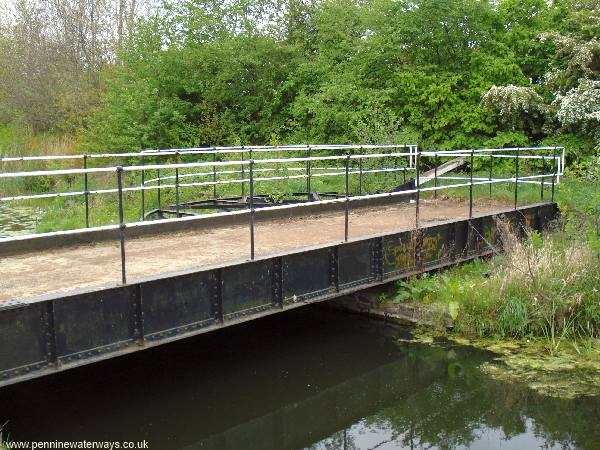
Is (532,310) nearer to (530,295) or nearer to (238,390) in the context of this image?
(530,295)

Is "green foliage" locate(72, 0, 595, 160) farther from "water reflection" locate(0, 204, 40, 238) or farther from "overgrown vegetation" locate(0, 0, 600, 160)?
"water reflection" locate(0, 204, 40, 238)

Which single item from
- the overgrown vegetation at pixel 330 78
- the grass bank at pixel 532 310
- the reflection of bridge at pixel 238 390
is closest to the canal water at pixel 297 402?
the reflection of bridge at pixel 238 390

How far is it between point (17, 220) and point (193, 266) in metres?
13.2

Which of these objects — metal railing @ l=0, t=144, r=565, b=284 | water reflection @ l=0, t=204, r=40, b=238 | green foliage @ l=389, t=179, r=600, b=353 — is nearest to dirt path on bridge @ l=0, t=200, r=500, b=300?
metal railing @ l=0, t=144, r=565, b=284

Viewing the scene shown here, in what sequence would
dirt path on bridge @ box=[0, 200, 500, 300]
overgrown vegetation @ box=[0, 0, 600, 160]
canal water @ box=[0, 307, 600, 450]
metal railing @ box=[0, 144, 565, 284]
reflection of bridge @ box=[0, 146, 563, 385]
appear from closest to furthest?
reflection of bridge @ box=[0, 146, 563, 385] < metal railing @ box=[0, 144, 565, 284] < canal water @ box=[0, 307, 600, 450] < dirt path on bridge @ box=[0, 200, 500, 300] < overgrown vegetation @ box=[0, 0, 600, 160]

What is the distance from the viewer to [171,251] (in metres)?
10.6

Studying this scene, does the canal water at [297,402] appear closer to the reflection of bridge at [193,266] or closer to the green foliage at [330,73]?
the reflection of bridge at [193,266]

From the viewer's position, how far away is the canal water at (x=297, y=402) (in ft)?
26.9

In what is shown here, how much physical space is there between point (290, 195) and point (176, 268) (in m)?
8.01

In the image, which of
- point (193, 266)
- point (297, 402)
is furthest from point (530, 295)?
point (193, 266)

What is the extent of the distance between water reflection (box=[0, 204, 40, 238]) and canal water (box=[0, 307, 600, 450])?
842 centimetres

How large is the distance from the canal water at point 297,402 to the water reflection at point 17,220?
8424mm

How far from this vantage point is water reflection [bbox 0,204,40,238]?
59.6 ft

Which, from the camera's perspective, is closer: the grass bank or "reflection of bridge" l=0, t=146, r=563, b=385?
"reflection of bridge" l=0, t=146, r=563, b=385
